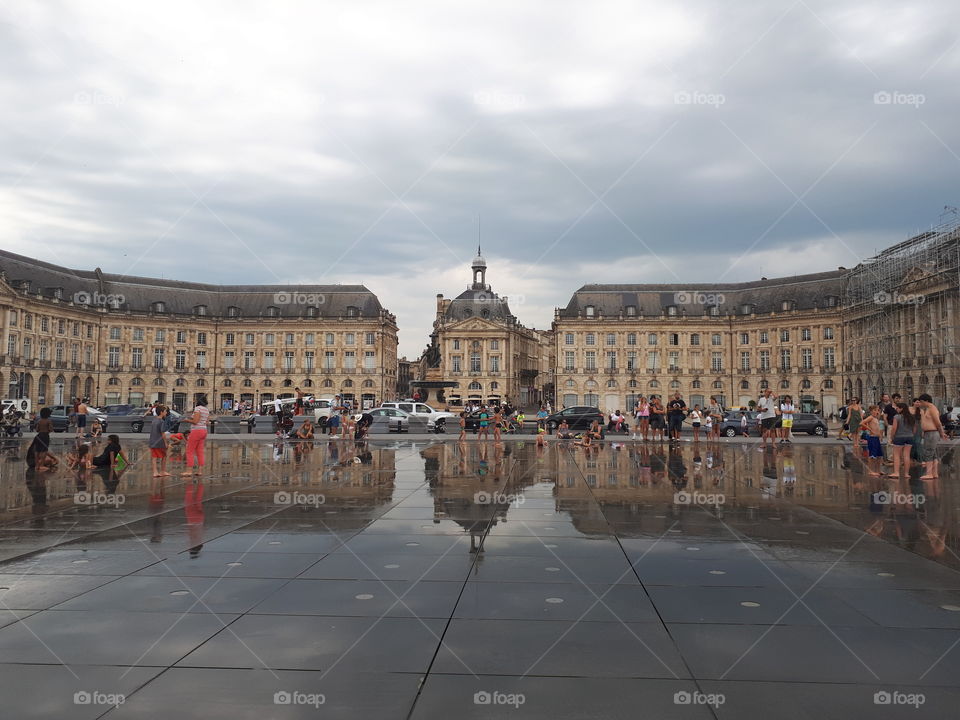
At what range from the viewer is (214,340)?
92312 mm

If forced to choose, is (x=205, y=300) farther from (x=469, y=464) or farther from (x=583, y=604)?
(x=583, y=604)

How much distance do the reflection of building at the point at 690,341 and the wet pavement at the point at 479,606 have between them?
79.1 meters

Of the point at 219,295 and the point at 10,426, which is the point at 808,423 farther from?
the point at 219,295

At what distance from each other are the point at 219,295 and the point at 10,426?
65.5 metres

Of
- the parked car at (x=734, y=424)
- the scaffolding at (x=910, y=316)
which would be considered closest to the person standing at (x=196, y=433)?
the parked car at (x=734, y=424)

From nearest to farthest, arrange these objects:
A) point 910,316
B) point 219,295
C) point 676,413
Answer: point 676,413 → point 910,316 → point 219,295

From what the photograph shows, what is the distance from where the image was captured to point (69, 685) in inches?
170

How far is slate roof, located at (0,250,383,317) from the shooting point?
8500cm

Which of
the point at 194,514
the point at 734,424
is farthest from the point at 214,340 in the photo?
the point at 194,514

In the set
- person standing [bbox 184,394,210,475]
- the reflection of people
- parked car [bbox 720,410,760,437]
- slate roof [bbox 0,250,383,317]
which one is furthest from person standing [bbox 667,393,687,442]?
slate roof [bbox 0,250,383,317]

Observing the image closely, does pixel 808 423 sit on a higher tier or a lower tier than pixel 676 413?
lower

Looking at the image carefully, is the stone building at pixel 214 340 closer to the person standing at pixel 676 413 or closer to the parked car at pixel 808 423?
the parked car at pixel 808 423

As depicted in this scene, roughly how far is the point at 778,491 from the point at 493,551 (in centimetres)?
721

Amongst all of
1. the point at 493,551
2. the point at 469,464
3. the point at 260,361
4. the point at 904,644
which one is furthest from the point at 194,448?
the point at 260,361
